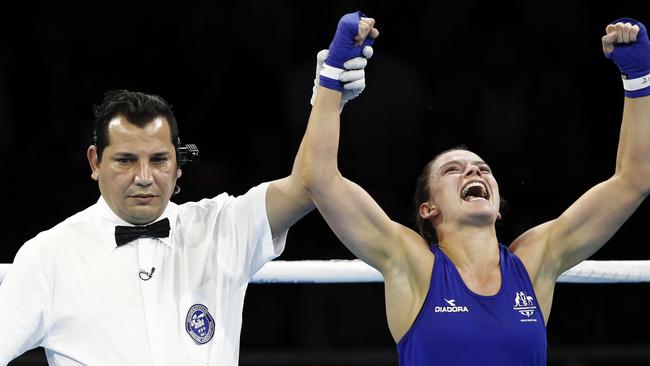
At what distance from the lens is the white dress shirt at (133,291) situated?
2217 mm

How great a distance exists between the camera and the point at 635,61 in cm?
249

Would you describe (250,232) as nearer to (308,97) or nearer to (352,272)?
(352,272)

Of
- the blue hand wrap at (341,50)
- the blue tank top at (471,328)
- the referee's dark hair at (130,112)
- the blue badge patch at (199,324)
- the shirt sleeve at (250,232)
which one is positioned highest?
the blue hand wrap at (341,50)

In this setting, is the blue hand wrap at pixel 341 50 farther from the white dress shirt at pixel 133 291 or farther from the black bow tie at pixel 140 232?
the black bow tie at pixel 140 232

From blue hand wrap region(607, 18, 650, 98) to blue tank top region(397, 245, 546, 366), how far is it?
0.63 metres

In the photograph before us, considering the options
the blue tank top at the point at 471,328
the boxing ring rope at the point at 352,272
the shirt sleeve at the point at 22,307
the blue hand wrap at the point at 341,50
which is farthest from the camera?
the boxing ring rope at the point at 352,272

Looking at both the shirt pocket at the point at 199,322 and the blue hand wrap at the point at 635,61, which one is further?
the blue hand wrap at the point at 635,61

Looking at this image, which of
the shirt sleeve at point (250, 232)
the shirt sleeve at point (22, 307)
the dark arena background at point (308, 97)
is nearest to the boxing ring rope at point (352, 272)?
the shirt sleeve at point (250, 232)

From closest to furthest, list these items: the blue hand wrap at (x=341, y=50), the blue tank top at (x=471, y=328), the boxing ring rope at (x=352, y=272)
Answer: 1. the blue hand wrap at (x=341, y=50)
2. the blue tank top at (x=471, y=328)
3. the boxing ring rope at (x=352, y=272)

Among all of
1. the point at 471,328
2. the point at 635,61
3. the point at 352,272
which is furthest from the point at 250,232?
the point at 635,61

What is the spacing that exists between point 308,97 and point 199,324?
2881 mm

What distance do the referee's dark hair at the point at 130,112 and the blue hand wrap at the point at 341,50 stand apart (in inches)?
16.0

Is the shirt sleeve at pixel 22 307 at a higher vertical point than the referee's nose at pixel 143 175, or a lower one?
lower

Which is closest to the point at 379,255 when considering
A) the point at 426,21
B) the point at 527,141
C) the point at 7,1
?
the point at 527,141
